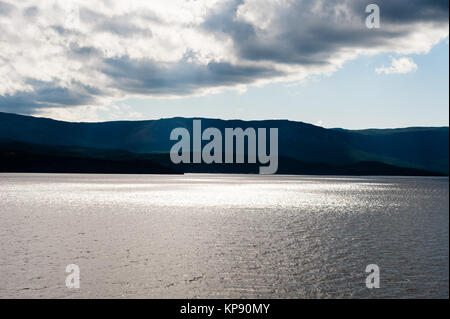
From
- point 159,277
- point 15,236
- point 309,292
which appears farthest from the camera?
point 15,236

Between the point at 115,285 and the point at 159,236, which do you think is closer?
the point at 115,285

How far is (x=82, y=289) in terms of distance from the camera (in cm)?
2694

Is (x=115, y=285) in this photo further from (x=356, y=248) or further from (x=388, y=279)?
(x=356, y=248)

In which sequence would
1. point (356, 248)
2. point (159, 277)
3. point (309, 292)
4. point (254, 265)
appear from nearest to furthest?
point (309, 292), point (159, 277), point (254, 265), point (356, 248)

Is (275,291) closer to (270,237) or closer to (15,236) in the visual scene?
(270,237)

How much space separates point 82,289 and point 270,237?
25.8m

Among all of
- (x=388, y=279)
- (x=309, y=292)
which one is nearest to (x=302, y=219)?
(x=388, y=279)

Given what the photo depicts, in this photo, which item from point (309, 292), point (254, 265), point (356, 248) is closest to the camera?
point (309, 292)

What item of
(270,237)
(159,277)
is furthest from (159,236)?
(159,277)

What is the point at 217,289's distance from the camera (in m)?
27.2

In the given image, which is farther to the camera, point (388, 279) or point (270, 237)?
point (270, 237)

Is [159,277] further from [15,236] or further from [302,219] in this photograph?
[302,219]
